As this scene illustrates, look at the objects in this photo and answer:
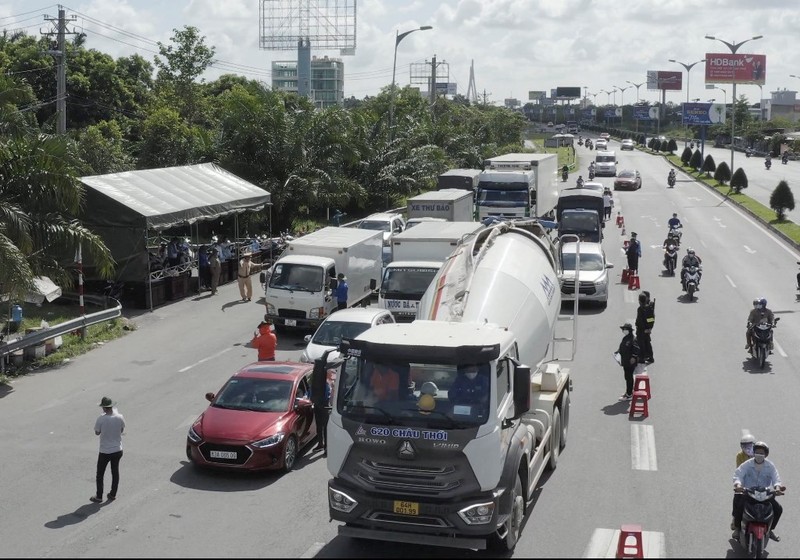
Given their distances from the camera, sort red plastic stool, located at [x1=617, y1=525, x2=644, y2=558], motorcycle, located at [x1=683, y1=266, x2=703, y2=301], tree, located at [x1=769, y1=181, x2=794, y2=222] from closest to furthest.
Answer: red plastic stool, located at [x1=617, y1=525, x2=644, y2=558]
motorcycle, located at [x1=683, y1=266, x2=703, y2=301]
tree, located at [x1=769, y1=181, x2=794, y2=222]

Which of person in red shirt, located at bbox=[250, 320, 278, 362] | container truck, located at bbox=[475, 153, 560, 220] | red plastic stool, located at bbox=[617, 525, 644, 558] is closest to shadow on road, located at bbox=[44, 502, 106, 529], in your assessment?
person in red shirt, located at bbox=[250, 320, 278, 362]

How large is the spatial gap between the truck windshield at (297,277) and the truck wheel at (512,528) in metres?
14.4

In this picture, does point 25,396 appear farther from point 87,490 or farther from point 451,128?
point 451,128

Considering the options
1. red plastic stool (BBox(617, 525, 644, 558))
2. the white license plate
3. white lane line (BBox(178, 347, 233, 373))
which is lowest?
white lane line (BBox(178, 347, 233, 373))

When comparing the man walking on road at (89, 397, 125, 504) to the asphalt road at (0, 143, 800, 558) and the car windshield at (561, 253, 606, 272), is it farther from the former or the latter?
the car windshield at (561, 253, 606, 272)

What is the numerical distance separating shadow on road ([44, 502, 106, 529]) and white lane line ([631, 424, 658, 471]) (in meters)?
7.68

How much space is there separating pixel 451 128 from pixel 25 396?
179ft

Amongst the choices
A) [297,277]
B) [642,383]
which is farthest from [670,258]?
[642,383]

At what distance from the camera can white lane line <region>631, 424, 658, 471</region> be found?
1459cm

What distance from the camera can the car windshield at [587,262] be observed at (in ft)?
95.2

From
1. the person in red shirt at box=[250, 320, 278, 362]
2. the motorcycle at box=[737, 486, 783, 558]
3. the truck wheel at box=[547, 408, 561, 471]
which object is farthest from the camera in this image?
the person in red shirt at box=[250, 320, 278, 362]

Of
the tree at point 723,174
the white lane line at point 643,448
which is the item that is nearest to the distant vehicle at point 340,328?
the white lane line at point 643,448

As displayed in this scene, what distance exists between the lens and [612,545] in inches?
441

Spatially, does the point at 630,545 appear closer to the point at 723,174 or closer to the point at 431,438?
the point at 431,438
